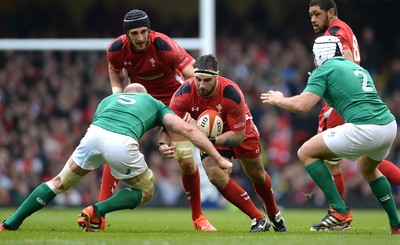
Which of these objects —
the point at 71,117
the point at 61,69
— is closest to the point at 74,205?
the point at 71,117

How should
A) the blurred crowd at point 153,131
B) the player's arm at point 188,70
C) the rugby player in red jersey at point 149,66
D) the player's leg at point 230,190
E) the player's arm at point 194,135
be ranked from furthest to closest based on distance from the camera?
the blurred crowd at point 153,131
the player's arm at point 188,70
the rugby player in red jersey at point 149,66
the player's leg at point 230,190
the player's arm at point 194,135

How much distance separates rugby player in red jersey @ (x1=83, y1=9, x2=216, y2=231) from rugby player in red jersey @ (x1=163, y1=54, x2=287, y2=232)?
53 cm

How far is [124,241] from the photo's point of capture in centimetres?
782

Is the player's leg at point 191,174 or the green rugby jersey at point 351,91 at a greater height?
the green rugby jersey at point 351,91

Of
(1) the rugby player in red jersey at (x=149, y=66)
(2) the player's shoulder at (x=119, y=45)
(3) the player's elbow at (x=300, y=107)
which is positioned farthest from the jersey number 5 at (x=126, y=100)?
(3) the player's elbow at (x=300, y=107)

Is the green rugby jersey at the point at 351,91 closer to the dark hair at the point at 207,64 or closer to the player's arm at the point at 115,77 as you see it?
the dark hair at the point at 207,64

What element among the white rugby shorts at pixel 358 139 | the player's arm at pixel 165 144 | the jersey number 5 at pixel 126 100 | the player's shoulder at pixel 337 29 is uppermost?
the player's shoulder at pixel 337 29

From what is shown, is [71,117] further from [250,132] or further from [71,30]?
Answer: [250,132]

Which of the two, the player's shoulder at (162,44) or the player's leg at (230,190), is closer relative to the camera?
the player's leg at (230,190)

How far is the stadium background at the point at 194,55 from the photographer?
1828cm

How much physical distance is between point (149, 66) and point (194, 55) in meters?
10.7

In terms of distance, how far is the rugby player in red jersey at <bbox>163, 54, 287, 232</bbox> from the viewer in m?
9.20

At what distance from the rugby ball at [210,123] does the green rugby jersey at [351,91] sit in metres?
0.98

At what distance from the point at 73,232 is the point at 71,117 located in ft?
36.3
